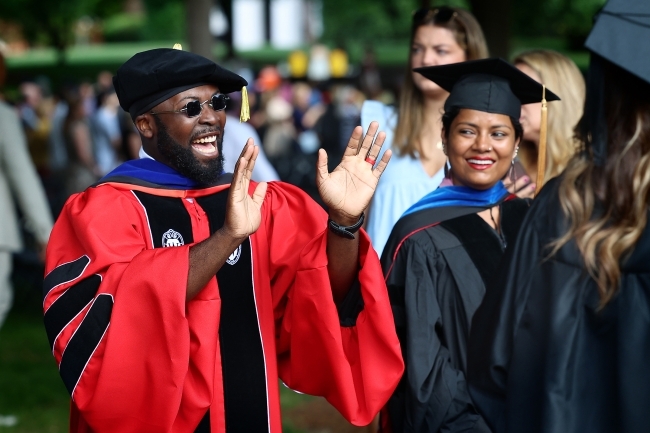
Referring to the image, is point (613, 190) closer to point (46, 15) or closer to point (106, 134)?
point (106, 134)

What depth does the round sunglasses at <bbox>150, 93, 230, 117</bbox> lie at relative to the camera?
10.5 ft

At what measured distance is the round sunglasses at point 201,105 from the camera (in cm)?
320

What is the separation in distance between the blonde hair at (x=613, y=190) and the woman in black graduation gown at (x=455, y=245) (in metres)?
0.91

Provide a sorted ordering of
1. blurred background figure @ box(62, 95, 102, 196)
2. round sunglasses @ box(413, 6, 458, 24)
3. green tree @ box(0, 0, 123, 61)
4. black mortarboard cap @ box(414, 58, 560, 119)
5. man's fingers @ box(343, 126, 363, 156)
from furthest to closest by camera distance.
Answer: green tree @ box(0, 0, 123, 61) → blurred background figure @ box(62, 95, 102, 196) → round sunglasses @ box(413, 6, 458, 24) → black mortarboard cap @ box(414, 58, 560, 119) → man's fingers @ box(343, 126, 363, 156)

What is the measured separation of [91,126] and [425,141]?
1050cm

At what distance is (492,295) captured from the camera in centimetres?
261

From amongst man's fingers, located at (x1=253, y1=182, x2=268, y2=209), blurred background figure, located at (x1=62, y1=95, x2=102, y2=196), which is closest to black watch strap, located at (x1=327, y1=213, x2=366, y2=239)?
man's fingers, located at (x1=253, y1=182, x2=268, y2=209)

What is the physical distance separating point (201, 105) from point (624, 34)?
150 cm

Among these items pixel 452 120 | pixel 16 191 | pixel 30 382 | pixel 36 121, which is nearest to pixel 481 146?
pixel 452 120

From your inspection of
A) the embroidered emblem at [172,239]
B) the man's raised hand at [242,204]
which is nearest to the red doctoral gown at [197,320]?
the embroidered emblem at [172,239]

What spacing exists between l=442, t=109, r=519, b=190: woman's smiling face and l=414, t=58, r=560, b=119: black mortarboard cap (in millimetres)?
38

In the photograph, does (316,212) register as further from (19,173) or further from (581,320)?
(19,173)

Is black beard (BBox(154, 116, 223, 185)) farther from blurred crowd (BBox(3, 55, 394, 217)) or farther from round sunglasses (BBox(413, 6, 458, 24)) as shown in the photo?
blurred crowd (BBox(3, 55, 394, 217))

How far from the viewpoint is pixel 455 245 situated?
348 cm
